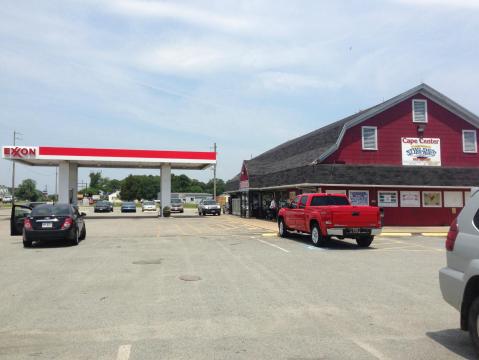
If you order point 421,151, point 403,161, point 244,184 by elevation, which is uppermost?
point 421,151

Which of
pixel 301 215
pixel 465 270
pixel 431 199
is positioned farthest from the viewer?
pixel 431 199

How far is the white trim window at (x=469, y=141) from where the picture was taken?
30.4m

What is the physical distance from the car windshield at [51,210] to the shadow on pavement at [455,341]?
13551 mm

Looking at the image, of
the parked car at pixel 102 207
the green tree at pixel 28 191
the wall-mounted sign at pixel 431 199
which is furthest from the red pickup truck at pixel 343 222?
the green tree at pixel 28 191

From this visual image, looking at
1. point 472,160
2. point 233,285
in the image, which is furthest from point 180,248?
point 472,160

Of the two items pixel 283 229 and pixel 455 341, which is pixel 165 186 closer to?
pixel 283 229

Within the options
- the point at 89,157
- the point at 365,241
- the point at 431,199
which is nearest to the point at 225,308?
the point at 365,241

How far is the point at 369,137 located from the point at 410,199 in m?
4.58

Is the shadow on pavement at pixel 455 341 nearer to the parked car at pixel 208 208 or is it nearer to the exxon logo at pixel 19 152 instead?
the exxon logo at pixel 19 152

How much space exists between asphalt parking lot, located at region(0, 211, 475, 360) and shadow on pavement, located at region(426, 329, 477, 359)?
1 centimetres

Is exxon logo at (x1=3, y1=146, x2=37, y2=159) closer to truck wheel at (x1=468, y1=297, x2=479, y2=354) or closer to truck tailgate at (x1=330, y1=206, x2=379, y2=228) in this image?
truck tailgate at (x1=330, y1=206, x2=379, y2=228)

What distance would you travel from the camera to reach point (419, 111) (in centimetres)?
2994

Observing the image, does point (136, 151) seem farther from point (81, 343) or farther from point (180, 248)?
point (81, 343)

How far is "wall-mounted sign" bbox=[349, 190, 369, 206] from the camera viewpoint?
90.0 feet
